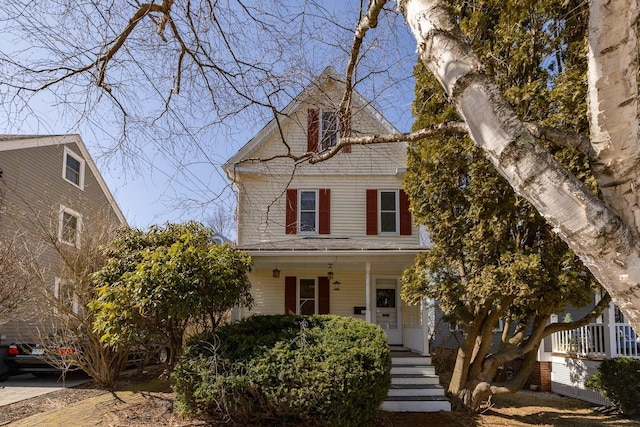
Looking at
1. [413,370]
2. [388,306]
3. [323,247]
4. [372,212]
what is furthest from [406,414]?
[372,212]

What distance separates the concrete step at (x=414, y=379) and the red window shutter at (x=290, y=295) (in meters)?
4.30

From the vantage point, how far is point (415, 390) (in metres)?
8.81

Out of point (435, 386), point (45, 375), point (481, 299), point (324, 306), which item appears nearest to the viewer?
point (481, 299)

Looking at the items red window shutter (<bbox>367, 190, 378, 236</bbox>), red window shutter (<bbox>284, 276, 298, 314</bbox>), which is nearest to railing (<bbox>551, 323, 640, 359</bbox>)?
red window shutter (<bbox>367, 190, 378, 236</bbox>)

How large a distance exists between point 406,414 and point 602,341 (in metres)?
5.58

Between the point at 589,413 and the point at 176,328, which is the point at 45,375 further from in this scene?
the point at 589,413

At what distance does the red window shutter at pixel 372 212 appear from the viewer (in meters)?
12.9

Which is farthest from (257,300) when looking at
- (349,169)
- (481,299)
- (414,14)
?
(414,14)

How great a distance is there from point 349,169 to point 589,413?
8.13m

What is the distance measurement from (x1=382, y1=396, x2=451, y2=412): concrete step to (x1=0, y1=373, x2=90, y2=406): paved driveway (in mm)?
6588

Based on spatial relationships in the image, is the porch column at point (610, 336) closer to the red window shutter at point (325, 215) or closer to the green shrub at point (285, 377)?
the green shrub at point (285, 377)

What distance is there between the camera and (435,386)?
899 cm

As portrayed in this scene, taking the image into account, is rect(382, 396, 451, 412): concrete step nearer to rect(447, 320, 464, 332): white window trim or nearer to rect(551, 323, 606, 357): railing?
rect(447, 320, 464, 332): white window trim

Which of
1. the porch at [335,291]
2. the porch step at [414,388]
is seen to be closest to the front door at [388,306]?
the porch at [335,291]
